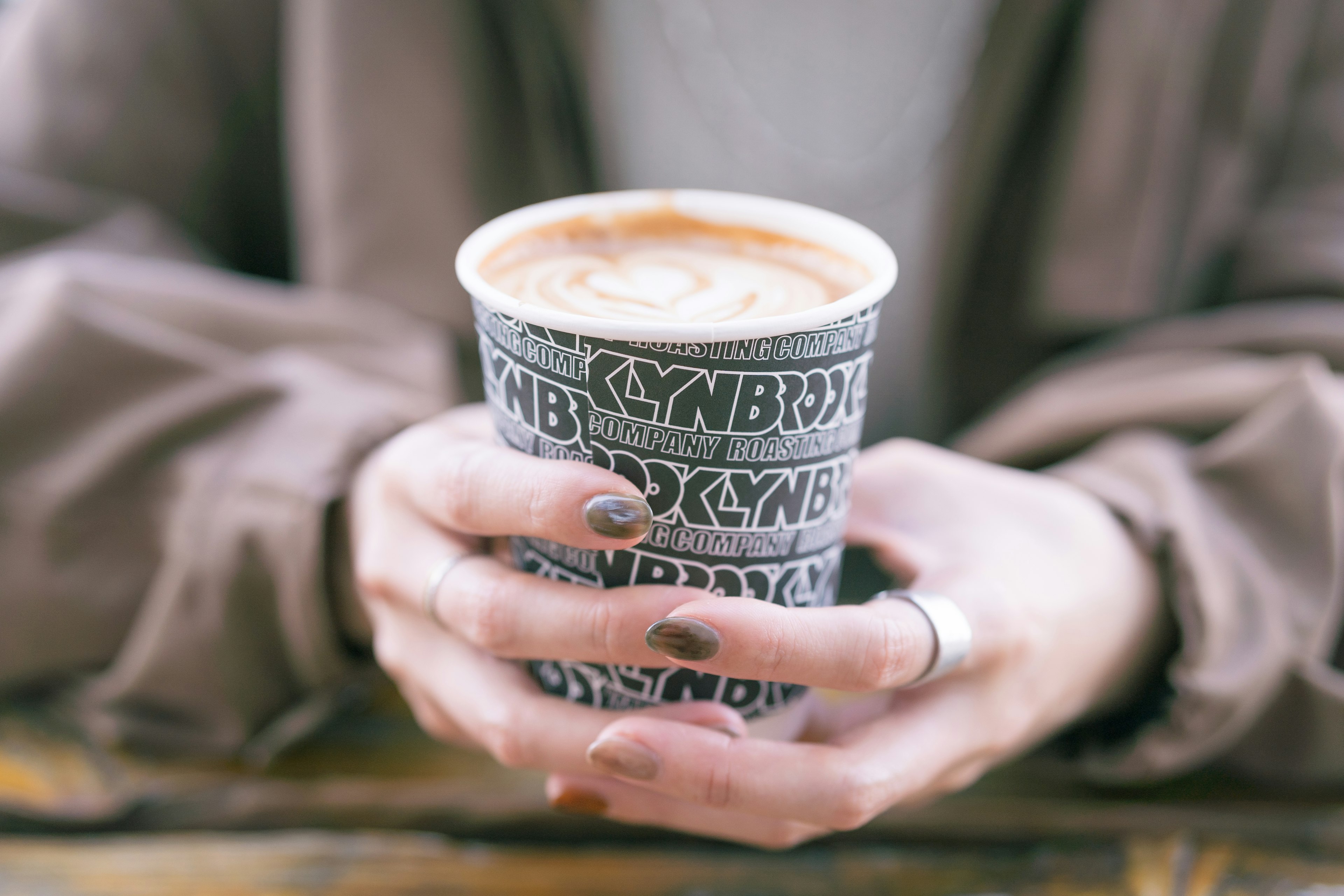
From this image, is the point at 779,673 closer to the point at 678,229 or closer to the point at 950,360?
the point at 678,229

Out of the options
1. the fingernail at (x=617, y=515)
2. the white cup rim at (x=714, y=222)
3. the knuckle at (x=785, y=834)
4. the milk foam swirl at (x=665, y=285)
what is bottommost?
the knuckle at (x=785, y=834)

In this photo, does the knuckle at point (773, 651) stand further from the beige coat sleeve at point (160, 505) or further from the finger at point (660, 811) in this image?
the beige coat sleeve at point (160, 505)

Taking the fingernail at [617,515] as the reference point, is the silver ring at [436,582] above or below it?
below

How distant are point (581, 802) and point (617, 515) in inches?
9.0

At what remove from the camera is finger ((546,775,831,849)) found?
535 millimetres

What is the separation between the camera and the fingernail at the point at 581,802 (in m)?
0.54

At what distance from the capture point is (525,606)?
488 mm

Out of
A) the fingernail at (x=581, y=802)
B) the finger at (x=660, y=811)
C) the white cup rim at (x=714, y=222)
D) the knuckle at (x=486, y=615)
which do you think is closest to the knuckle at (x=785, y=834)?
the finger at (x=660, y=811)

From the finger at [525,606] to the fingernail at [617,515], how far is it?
0.17 feet

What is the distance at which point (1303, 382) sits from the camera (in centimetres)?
71

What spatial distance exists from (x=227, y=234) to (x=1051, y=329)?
1.11 meters

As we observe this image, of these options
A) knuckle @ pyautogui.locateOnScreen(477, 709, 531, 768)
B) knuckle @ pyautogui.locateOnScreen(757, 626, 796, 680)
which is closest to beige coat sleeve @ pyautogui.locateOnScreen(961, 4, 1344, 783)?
knuckle @ pyautogui.locateOnScreen(757, 626, 796, 680)

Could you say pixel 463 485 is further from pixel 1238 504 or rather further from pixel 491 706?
pixel 1238 504

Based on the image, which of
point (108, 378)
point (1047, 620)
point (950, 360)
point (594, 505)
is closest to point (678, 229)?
point (594, 505)
